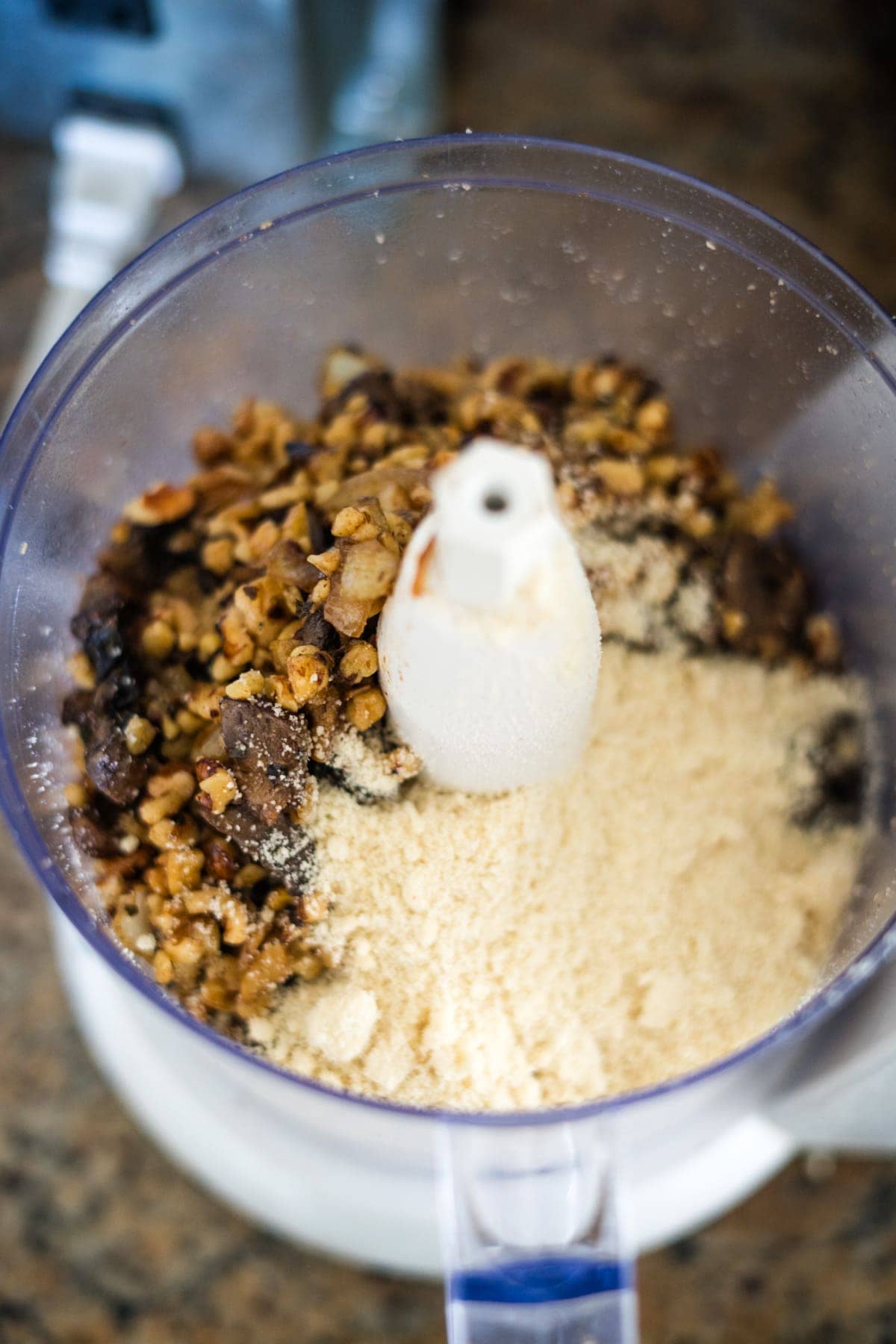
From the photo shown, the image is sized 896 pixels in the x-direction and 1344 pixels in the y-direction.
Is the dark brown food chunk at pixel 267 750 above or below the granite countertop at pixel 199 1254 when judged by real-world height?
above

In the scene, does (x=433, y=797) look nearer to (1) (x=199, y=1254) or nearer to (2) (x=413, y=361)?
(2) (x=413, y=361)

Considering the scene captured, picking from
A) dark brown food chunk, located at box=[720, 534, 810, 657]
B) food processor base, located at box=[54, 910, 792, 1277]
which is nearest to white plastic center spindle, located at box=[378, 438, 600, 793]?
dark brown food chunk, located at box=[720, 534, 810, 657]

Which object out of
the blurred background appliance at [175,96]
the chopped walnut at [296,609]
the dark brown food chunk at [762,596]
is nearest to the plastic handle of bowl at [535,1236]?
the chopped walnut at [296,609]

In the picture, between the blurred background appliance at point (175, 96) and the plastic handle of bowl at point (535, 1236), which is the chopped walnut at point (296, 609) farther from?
the blurred background appliance at point (175, 96)

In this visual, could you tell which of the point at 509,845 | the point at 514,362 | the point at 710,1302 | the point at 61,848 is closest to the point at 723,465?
the point at 514,362

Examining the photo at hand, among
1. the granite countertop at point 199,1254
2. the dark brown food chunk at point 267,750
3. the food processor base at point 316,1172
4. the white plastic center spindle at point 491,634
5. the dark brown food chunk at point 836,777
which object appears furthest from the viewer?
the granite countertop at point 199,1254

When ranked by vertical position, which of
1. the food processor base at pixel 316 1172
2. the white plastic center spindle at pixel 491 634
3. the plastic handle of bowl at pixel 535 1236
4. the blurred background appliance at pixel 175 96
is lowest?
the plastic handle of bowl at pixel 535 1236

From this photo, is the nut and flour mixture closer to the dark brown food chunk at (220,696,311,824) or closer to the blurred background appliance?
the dark brown food chunk at (220,696,311,824)
